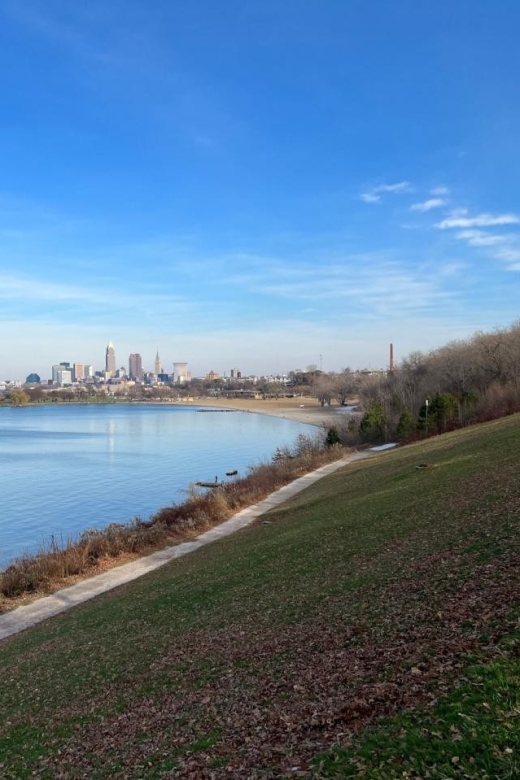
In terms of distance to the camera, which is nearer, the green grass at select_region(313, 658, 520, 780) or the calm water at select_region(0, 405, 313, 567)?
the green grass at select_region(313, 658, 520, 780)

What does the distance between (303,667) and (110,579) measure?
13088mm

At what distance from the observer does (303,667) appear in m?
6.27

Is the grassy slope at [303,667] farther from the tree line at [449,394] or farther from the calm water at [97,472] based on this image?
the tree line at [449,394]

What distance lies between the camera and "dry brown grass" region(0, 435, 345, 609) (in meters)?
18.0

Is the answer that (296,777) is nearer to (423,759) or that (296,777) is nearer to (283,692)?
(423,759)

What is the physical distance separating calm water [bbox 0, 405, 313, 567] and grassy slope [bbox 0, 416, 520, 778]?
13709 mm

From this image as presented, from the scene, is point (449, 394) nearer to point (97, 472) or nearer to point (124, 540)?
point (97, 472)

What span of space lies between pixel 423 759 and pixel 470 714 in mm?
538

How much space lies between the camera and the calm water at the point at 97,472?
1131 inches

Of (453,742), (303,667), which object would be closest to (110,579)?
(303,667)

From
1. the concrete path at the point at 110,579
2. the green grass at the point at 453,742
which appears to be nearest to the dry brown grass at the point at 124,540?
the concrete path at the point at 110,579

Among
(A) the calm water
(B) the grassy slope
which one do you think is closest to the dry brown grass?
(A) the calm water

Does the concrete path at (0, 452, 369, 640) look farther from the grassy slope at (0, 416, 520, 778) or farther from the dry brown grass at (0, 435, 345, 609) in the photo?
the grassy slope at (0, 416, 520, 778)

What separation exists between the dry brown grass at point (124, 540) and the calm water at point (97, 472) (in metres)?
2.96
